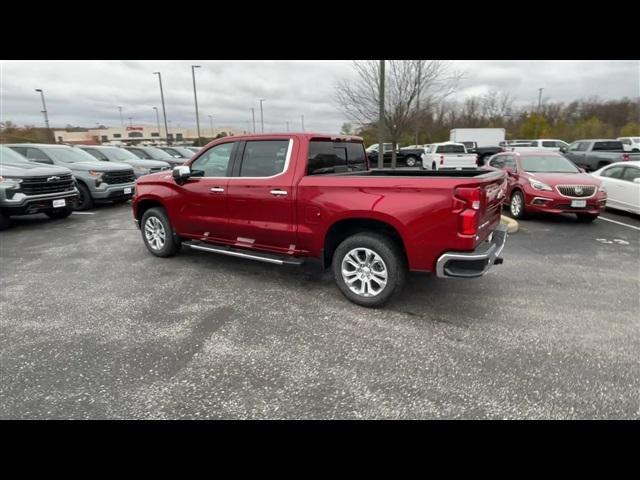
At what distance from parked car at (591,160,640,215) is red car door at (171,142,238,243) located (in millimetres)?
8965

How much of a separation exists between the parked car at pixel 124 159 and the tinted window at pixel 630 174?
523 inches

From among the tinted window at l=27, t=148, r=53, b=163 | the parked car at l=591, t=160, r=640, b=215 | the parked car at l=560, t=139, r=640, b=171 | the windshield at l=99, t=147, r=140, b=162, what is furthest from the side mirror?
the parked car at l=560, t=139, r=640, b=171

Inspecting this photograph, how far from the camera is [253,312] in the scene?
12.4ft

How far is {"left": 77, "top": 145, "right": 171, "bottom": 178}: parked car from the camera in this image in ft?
41.0

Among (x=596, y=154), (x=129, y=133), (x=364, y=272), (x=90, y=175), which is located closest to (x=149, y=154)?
(x=90, y=175)

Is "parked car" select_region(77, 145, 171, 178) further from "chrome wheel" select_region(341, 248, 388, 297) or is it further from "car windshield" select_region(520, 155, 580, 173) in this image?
"car windshield" select_region(520, 155, 580, 173)

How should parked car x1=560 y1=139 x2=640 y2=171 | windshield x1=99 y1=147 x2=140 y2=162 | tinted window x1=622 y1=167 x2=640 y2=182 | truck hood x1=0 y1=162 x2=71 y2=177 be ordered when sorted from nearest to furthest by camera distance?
truck hood x1=0 y1=162 x2=71 y2=177, tinted window x1=622 y1=167 x2=640 y2=182, windshield x1=99 y1=147 x2=140 y2=162, parked car x1=560 y1=139 x2=640 y2=171

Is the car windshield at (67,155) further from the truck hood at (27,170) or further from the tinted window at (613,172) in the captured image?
the tinted window at (613,172)

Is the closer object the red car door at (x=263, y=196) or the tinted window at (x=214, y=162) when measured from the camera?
the red car door at (x=263, y=196)

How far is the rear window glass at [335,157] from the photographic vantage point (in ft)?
13.9

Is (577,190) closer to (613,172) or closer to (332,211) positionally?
(613,172)

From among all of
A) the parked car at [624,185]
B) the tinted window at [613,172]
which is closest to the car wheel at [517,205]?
the parked car at [624,185]

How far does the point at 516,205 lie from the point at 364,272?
20.2 ft
